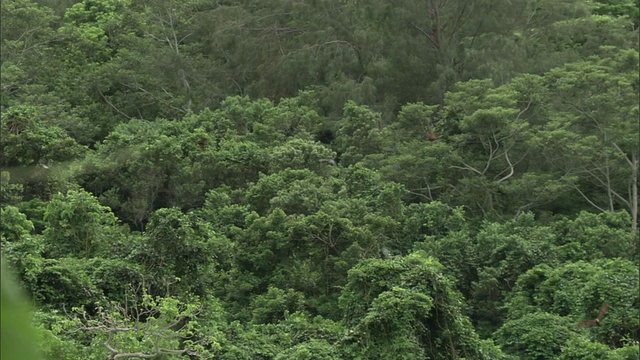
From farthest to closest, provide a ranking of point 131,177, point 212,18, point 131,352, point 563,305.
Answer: point 212,18 → point 131,177 → point 563,305 → point 131,352

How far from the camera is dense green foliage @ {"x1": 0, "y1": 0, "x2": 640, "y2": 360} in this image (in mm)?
8914

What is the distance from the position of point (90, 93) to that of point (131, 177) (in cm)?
492

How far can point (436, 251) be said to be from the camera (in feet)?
38.5

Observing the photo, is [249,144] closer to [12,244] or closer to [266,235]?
[266,235]

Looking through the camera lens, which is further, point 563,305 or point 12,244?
point 563,305

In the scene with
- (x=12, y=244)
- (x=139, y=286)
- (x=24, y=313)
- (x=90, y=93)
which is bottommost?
(x=90, y=93)

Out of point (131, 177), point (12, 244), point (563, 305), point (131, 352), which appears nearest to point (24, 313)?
point (131, 352)

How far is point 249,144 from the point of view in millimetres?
14664

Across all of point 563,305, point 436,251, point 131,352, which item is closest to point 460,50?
point 436,251

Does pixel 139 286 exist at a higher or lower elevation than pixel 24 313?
lower

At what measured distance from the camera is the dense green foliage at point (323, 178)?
8.91 meters

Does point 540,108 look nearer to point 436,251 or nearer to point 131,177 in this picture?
point 436,251

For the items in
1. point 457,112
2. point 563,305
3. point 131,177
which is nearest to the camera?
point 563,305

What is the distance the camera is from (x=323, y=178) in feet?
46.3
